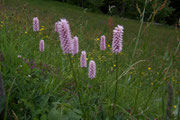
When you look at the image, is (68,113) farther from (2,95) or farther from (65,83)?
(65,83)

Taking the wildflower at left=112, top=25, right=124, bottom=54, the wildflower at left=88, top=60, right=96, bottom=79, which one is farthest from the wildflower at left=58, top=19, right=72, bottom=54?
the wildflower at left=88, top=60, right=96, bottom=79

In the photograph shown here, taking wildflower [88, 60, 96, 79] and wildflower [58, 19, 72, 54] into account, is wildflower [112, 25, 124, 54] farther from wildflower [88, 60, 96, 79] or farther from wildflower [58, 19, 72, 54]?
wildflower [88, 60, 96, 79]

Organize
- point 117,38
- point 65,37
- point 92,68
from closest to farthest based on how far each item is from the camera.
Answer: point 65,37 < point 117,38 < point 92,68

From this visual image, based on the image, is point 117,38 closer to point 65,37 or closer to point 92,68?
point 65,37

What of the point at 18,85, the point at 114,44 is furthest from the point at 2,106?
the point at 114,44

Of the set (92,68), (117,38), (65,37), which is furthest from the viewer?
(92,68)

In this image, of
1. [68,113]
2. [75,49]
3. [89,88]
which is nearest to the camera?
[68,113]

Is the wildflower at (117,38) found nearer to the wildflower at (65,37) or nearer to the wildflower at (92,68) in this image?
the wildflower at (65,37)

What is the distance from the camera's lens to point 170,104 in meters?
0.68

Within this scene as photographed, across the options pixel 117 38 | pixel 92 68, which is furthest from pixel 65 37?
pixel 92 68

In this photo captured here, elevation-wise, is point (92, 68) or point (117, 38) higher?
point (117, 38)

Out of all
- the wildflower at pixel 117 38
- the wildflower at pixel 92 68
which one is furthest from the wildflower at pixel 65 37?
the wildflower at pixel 92 68

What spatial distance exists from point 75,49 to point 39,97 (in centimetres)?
59

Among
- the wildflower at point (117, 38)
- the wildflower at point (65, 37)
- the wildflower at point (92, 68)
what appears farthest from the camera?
the wildflower at point (92, 68)
